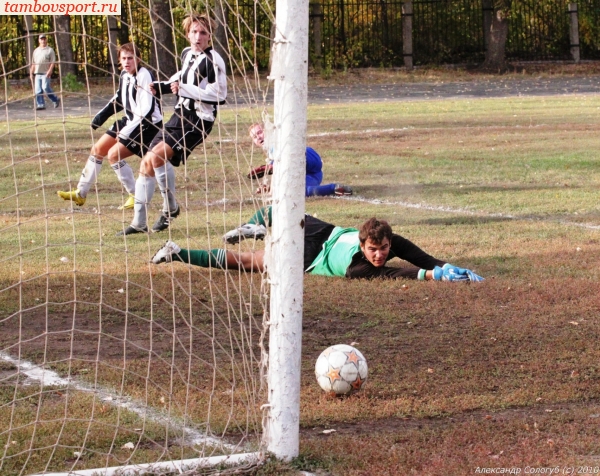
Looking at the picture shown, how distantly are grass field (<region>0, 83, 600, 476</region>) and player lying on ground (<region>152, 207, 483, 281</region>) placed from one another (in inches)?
5.7

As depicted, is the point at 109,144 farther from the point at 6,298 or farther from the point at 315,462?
the point at 315,462

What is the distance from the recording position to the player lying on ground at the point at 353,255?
22.9 ft

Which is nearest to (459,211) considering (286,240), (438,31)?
(286,240)

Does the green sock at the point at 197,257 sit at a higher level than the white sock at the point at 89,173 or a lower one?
lower

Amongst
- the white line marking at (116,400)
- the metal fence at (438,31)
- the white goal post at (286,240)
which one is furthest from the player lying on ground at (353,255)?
the metal fence at (438,31)

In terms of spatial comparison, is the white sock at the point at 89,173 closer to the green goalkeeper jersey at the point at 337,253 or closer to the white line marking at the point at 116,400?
the green goalkeeper jersey at the point at 337,253

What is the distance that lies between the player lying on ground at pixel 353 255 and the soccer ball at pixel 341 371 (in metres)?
2.05

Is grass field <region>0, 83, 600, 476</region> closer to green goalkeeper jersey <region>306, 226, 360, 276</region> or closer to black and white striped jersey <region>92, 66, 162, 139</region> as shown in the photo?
green goalkeeper jersey <region>306, 226, 360, 276</region>

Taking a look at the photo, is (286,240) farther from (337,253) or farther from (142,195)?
(142,195)

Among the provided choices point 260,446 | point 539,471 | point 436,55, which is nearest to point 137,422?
point 260,446

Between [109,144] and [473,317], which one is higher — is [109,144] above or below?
above

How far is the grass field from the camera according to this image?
13.6ft

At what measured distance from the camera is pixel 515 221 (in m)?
9.41

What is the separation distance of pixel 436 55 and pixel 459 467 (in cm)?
3356
